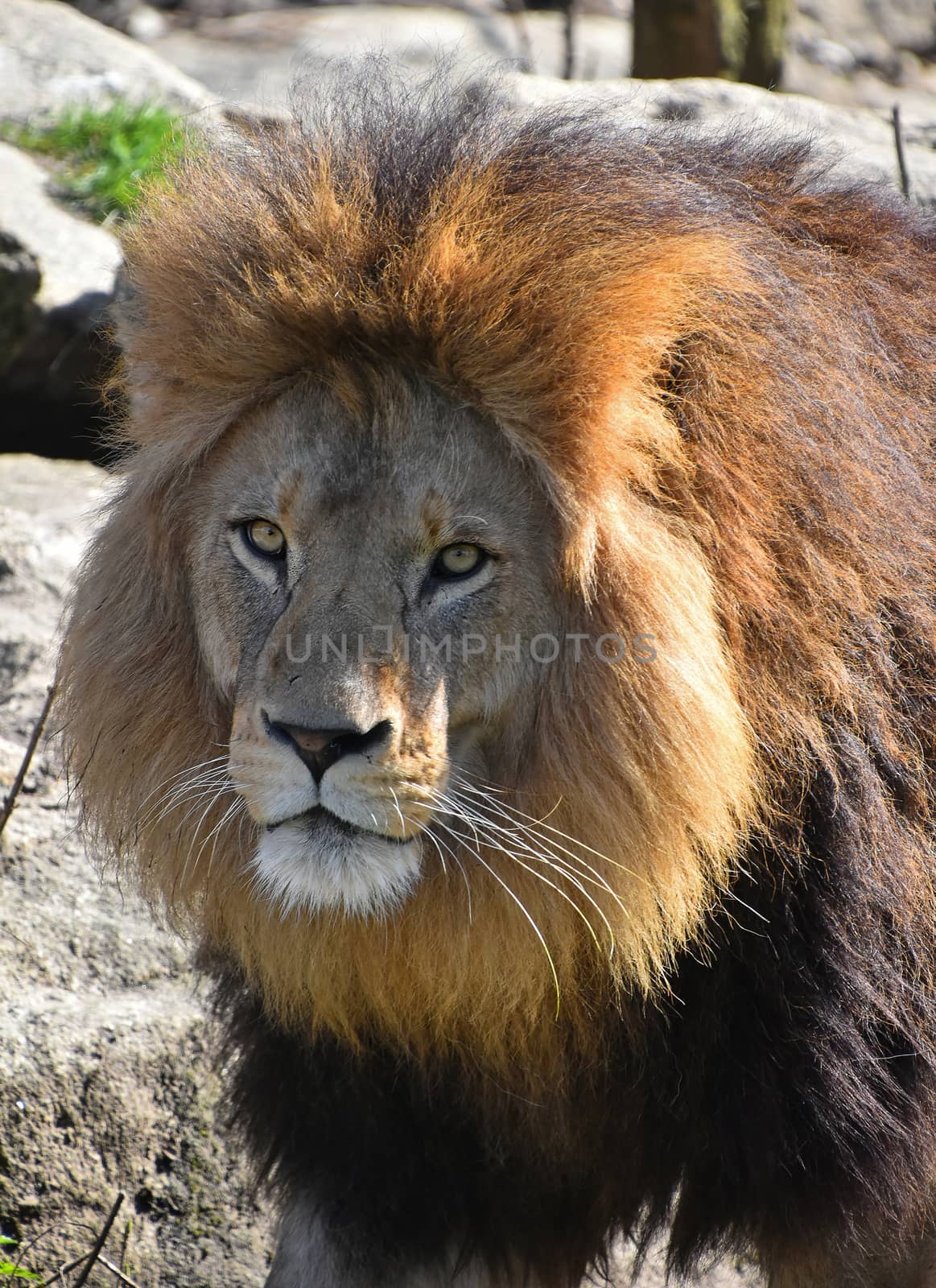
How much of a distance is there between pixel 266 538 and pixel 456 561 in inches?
13.4

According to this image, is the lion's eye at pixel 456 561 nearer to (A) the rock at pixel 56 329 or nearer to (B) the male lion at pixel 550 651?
(B) the male lion at pixel 550 651

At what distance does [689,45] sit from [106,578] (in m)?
6.20

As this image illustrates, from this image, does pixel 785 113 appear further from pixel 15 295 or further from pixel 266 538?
pixel 266 538

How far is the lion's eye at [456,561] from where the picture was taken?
2.54 meters

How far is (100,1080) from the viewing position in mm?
3684

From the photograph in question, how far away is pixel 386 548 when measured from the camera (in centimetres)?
249

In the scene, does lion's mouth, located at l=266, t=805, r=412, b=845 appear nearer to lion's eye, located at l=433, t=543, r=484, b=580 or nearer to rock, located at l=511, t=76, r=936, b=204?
lion's eye, located at l=433, t=543, r=484, b=580

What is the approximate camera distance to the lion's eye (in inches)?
99.9

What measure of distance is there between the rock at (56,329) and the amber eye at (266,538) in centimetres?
374

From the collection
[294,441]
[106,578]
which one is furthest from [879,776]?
[106,578]

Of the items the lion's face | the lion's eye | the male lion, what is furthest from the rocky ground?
the lion's eye

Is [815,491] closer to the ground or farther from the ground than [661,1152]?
farther from the ground

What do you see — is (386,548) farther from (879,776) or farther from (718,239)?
(879,776)

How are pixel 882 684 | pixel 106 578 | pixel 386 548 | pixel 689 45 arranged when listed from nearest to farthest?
pixel 386 548
pixel 882 684
pixel 106 578
pixel 689 45
